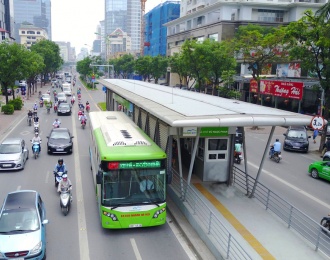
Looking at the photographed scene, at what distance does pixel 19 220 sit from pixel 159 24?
116813 millimetres

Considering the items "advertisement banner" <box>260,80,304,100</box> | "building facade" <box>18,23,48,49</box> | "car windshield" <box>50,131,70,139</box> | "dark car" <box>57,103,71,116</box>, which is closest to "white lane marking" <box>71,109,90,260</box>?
"car windshield" <box>50,131,70,139</box>

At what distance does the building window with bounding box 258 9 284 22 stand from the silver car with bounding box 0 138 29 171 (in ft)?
187

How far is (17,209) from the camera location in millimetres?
10586

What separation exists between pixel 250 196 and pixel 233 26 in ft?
179

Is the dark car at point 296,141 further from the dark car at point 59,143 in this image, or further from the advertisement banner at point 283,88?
the dark car at point 59,143

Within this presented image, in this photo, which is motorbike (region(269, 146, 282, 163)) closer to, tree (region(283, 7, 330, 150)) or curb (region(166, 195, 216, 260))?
tree (region(283, 7, 330, 150))

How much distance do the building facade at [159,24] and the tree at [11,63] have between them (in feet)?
250

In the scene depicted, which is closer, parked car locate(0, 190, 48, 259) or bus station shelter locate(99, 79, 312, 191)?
parked car locate(0, 190, 48, 259)

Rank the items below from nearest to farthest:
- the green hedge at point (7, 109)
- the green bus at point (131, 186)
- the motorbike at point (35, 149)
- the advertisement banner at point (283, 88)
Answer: the green bus at point (131, 186) < the motorbike at point (35, 149) < the advertisement banner at point (283, 88) < the green hedge at point (7, 109)

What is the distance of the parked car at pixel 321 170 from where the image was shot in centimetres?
1917

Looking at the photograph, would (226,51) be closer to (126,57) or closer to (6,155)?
(6,155)

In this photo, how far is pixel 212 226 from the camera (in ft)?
37.1

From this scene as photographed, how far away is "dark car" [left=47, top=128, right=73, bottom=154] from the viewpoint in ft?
73.4

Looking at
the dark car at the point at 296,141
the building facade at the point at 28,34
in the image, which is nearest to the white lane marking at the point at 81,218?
the dark car at the point at 296,141
